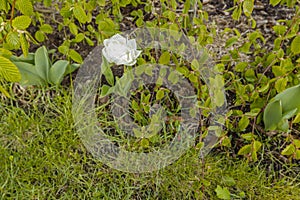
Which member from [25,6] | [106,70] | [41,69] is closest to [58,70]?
[41,69]

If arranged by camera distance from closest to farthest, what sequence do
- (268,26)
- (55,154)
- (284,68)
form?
1. (284,68)
2. (55,154)
3. (268,26)

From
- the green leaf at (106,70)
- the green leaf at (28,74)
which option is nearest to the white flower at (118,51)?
the green leaf at (106,70)

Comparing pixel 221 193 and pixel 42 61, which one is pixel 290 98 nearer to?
pixel 221 193

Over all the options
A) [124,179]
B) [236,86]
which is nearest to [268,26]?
[236,86]

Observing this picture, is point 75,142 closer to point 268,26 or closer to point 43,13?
point 43,13

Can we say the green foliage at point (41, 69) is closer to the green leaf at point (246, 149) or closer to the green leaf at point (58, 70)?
the green leaf at point (58, 70)

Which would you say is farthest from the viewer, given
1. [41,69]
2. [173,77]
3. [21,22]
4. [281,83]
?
[41,69]
